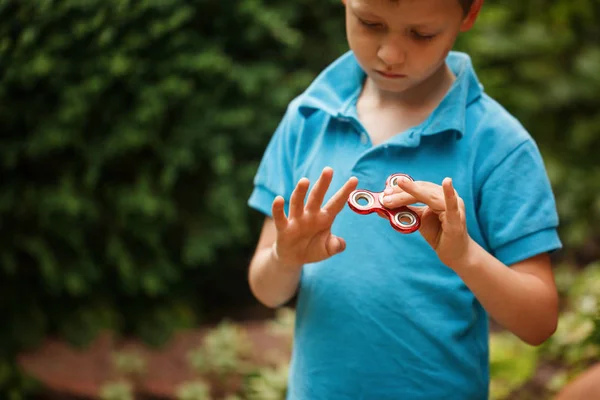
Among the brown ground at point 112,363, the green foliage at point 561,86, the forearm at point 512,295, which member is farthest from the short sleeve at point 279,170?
the green foliage at point 561,86

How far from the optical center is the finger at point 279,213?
1616mm

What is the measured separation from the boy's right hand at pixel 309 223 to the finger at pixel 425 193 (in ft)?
0.36

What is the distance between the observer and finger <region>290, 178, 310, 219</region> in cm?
158

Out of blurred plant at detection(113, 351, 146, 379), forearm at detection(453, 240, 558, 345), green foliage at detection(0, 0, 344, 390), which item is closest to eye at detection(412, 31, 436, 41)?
forearm at detection(453, 240, 558, 345)

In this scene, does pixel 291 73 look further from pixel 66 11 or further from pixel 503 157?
pixel 503 157

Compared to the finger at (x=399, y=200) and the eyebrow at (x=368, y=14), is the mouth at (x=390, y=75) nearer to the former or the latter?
the eyebrow at (x=368, y=14)

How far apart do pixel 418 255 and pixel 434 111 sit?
352 millimetres

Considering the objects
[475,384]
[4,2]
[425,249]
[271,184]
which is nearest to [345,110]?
[271,184]

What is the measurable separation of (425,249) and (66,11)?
6.36ft

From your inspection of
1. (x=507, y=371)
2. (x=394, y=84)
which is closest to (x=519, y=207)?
(x=394, y=84)

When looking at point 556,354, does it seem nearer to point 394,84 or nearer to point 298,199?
point 394,84

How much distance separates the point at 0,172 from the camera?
345cm

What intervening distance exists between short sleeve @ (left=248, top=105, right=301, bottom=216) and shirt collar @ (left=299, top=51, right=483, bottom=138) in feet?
0.24

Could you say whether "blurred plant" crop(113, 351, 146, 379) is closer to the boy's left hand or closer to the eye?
the boy's left hand
